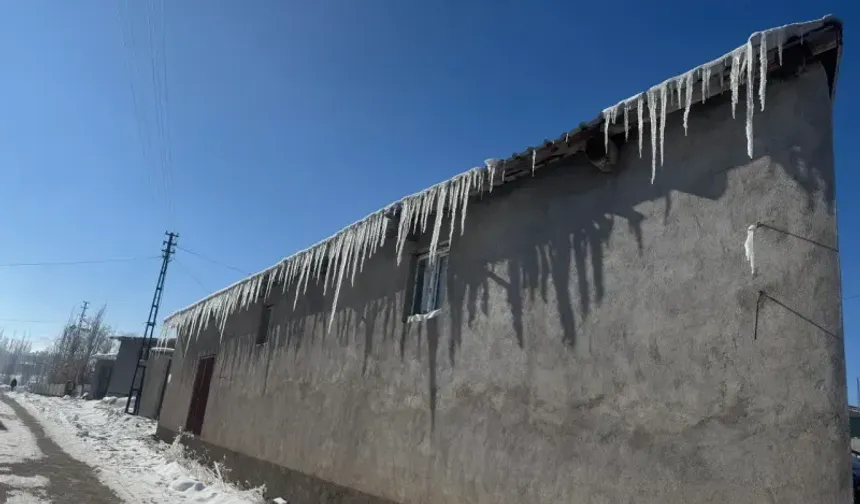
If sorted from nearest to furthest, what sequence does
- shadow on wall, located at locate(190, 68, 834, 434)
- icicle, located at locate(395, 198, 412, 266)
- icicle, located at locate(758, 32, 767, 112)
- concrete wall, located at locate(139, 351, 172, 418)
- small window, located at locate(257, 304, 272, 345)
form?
icicle, located at locate(758, 32, 767, 112), shadow on wall, located at locate(190, 68, 834, 434), icicle, located at locate(395, 198, 412, 266), small window, located at locate(257, 304, 272, 345), concrete wall, located at locate(139, 351, 172, 418)

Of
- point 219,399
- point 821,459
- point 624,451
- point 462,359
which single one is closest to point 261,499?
point 219,399

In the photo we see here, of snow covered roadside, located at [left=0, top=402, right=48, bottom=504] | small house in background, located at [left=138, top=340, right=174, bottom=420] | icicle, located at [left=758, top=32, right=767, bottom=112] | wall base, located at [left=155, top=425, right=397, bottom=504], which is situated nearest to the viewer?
icicle, located at [left=758, top=32, right=767, bottom=112]

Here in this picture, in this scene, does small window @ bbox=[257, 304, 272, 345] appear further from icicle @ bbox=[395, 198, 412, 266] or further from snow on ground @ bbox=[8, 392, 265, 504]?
icicle @ bbox=[395, 198, 412, 266]

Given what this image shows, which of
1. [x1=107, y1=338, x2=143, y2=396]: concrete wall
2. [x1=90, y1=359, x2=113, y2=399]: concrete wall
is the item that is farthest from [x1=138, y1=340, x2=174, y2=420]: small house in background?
[x1=90, y1=359, x2=113, y2=399]: concrete wall

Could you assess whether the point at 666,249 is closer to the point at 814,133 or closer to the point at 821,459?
the point at 814,133

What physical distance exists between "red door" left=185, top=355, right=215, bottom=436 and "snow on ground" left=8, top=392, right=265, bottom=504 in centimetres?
64

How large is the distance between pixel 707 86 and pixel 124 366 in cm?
3921

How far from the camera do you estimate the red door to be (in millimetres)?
12008

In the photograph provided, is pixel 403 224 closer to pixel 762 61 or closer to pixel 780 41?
pixel 762 61

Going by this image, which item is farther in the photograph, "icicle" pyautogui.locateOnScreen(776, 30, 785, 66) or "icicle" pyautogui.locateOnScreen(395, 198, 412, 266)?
"icicle" pyautogui.locateOnScreen(395, 198, 412, 266)

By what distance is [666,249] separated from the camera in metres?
4.04

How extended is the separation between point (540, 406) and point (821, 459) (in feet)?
6.62

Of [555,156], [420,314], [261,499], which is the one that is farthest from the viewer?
[261,499]

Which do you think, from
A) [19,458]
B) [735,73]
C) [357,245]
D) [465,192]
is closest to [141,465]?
[19,458]
